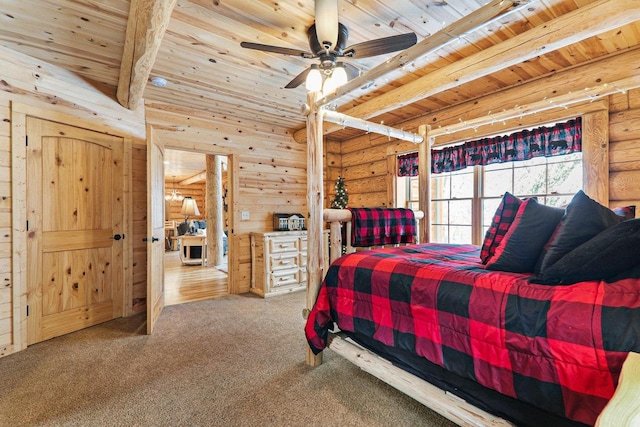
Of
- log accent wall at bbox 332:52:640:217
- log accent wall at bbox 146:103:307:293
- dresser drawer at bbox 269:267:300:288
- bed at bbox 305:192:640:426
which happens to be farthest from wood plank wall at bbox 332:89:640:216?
bed at bbox 305:192:640:426

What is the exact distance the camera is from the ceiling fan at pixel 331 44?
1825mm

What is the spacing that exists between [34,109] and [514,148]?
4.67 meters

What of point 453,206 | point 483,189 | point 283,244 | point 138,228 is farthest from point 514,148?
point 138,228

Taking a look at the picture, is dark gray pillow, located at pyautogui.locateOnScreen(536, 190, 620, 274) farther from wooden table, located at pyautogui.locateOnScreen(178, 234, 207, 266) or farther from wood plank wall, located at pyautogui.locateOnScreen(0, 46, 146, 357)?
wooden table, located at pyautogui.locateOnScreen(178, 234, 207, 266)

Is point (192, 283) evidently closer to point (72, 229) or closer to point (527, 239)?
point (72, 229)

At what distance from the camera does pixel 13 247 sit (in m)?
2.45

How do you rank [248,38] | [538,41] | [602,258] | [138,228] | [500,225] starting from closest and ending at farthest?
[602,258], [500,225], [538,41], [248,38], [138,228]

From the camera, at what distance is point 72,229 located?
289 cm

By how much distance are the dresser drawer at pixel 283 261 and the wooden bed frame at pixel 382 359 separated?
1.88 meters

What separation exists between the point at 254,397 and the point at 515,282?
1.56 m

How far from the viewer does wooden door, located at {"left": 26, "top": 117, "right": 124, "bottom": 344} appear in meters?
2.63

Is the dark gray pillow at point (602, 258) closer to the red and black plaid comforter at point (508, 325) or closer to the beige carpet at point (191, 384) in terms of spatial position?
the red and black plaid comforter at point (508, 325)

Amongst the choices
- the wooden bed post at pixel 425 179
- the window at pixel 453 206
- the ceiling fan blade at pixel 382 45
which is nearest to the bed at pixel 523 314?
the ceiling fan blade at pixel 382 45

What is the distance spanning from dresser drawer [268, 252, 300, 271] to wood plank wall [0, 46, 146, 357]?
63.7 inches
